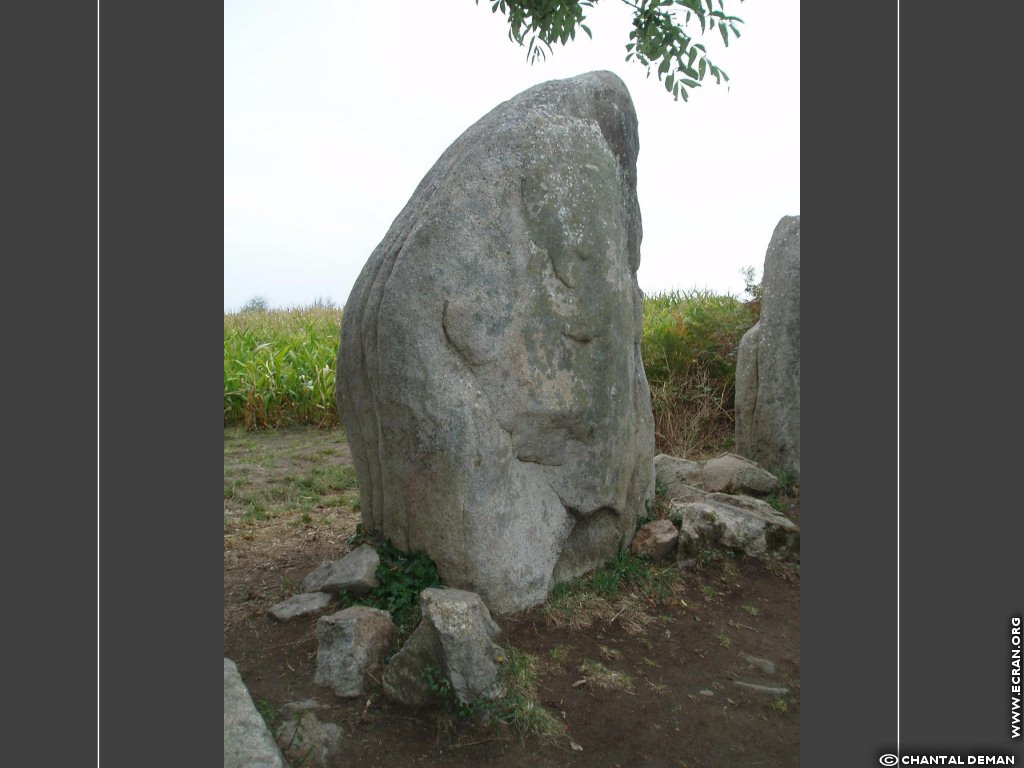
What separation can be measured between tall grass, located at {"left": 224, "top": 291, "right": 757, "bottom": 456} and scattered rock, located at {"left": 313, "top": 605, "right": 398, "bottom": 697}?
510 centimetres

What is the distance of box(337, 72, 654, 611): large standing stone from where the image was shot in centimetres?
386

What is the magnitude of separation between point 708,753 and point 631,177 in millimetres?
3391

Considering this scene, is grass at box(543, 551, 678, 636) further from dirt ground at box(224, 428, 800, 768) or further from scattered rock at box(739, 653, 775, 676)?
scattered rock at box(739, 653, 775, 676)

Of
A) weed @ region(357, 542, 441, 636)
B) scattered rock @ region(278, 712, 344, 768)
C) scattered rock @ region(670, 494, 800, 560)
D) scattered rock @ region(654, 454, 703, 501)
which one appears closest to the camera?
scattered rock @ region(278, 712, 344, 768)

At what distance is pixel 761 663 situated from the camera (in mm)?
3949

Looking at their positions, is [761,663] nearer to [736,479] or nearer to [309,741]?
[309,741]

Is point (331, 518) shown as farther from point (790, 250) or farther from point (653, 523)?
point (790, 250)

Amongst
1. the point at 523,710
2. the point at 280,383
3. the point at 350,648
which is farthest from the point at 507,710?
the point at 280,383

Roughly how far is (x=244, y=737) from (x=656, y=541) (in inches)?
110

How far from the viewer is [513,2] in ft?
15.3

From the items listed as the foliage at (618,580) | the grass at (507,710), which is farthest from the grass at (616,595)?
the grass at (507,710)

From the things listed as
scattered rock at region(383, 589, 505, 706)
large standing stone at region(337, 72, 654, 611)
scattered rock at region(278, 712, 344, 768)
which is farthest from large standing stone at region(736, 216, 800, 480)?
scattered rock at region(278, 712, 344, 768)

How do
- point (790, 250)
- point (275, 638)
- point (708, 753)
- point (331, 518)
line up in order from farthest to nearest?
point (790, 250), point (331, 518), point (275, 638), point (708, 753)

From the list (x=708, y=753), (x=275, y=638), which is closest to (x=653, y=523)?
(x=708, y=753)
